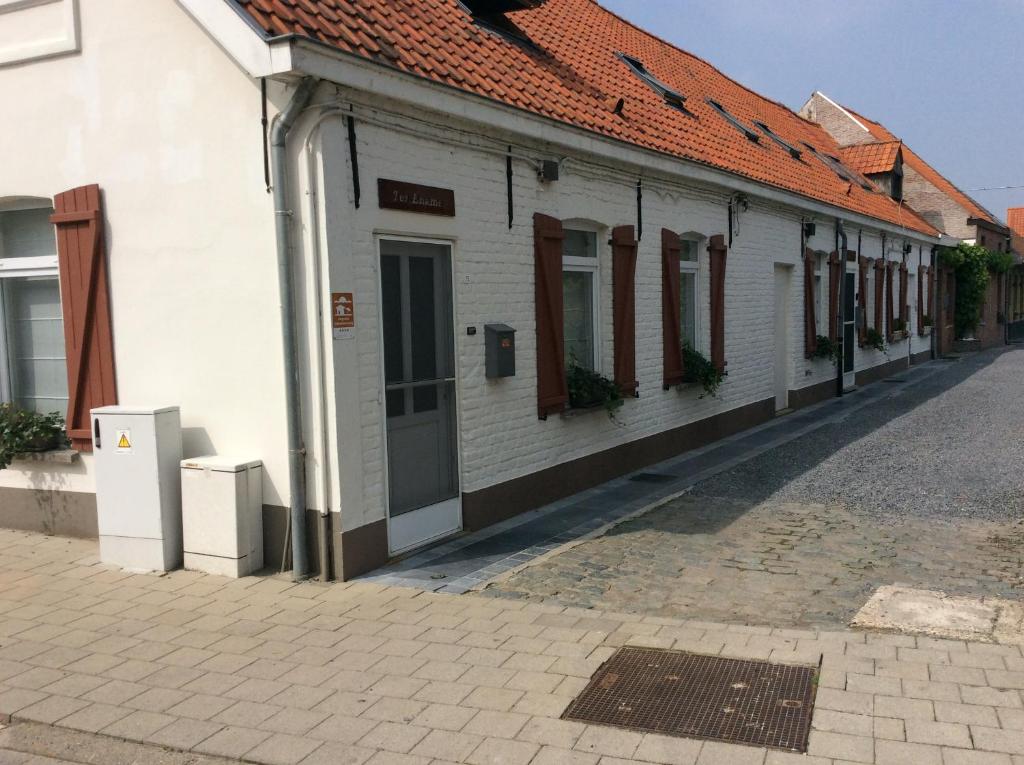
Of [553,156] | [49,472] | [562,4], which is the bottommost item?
[49,472]

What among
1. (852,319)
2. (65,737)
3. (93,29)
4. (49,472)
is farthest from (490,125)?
(852,319)

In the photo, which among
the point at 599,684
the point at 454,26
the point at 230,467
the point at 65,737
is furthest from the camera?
the point at 454,26

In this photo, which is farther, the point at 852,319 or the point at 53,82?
the point at 852,319

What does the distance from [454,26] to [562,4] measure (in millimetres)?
5774

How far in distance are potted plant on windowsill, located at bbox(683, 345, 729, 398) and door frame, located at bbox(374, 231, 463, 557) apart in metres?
4.71

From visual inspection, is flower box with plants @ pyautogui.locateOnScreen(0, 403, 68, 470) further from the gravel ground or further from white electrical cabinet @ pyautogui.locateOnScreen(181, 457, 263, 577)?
the gravel ground

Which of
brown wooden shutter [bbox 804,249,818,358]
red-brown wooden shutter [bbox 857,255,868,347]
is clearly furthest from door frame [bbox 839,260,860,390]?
brown wooden shutter [bbox 804,249,818,358]

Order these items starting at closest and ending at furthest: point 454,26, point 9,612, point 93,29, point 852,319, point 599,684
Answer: point 599,684 → point 9,612 → point 93,29 → point 454,26 → point 852,319

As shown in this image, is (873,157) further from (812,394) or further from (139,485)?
(139,485)

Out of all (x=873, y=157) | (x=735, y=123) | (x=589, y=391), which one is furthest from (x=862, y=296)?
(x=589, y=391)

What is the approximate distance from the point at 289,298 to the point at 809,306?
11740mm

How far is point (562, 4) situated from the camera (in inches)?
543

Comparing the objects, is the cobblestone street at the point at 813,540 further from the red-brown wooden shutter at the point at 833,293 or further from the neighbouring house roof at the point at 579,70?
the red-brown wooden shutter at the point at 833,293

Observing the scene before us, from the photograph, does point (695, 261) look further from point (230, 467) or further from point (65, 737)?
point (65, 737)
